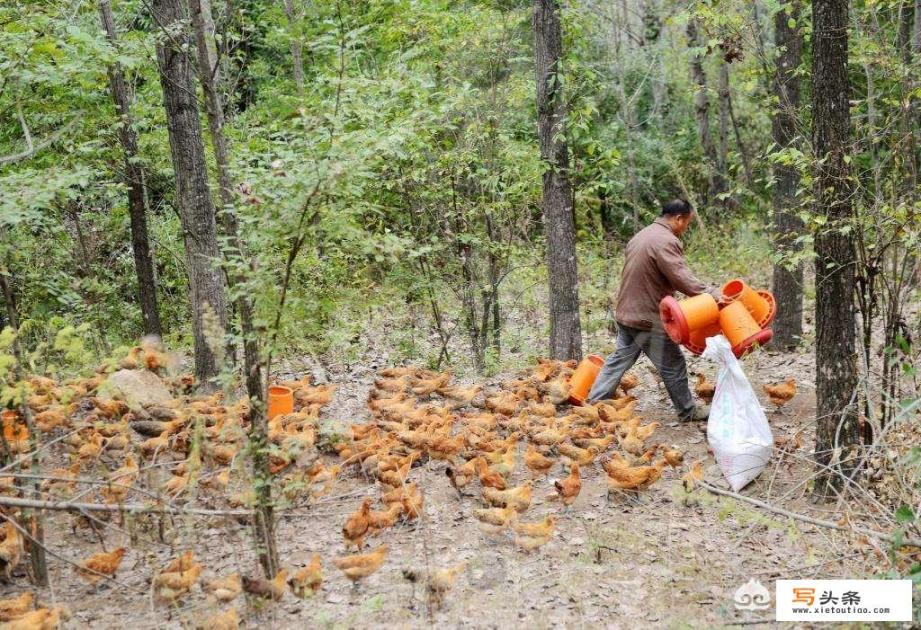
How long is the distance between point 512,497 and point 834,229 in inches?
114

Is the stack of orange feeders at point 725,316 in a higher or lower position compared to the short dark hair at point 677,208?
lower

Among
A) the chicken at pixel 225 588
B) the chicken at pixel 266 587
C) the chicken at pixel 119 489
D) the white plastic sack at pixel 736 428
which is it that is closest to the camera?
the chicken at pixel 266 587

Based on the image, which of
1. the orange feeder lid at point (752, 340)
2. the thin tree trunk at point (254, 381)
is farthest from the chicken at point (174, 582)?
the orange feeder lid at point (752, 340)

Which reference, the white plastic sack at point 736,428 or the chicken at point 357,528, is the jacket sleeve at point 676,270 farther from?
the chicken at point 357,528

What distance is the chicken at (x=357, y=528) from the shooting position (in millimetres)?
5020

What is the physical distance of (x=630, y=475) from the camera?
19.6 ft

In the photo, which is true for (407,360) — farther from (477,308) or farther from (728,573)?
(728,573)

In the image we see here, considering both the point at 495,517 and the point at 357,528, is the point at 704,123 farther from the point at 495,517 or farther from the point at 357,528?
the point at 357,528

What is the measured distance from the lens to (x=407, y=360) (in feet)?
35.3

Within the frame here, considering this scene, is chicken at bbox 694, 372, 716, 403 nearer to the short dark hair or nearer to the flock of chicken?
the flock of chicken

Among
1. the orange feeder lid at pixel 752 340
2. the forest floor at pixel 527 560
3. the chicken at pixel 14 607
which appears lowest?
the forest floor at pixel 527 560

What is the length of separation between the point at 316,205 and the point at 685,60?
1612 centimetres

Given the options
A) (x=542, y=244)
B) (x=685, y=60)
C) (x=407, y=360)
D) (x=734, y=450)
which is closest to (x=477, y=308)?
(x=407, y=360)

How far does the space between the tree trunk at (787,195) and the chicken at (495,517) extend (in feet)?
16.6
